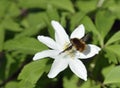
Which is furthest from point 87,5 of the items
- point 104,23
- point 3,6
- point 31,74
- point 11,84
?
point 31,74

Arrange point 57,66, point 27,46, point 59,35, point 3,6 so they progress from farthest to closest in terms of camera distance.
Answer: point 3,6, point 27,46, point 59,35, point 57,66

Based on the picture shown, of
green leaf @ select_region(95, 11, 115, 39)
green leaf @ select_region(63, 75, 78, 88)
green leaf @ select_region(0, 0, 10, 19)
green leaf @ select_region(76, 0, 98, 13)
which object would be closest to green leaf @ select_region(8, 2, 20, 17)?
green leaf @ select_region(0, 0, 10, 19)

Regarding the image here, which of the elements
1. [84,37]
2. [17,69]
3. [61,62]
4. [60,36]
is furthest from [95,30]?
[17,69]

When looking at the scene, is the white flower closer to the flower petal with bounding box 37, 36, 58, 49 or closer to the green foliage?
the flower petal with bounding box 37, 36, 58, 49

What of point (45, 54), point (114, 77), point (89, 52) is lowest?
point (114, 77)

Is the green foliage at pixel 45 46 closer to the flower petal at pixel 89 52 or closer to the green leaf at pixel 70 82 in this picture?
the green leaf at pixel 70 82

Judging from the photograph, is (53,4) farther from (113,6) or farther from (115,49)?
(115,49)
